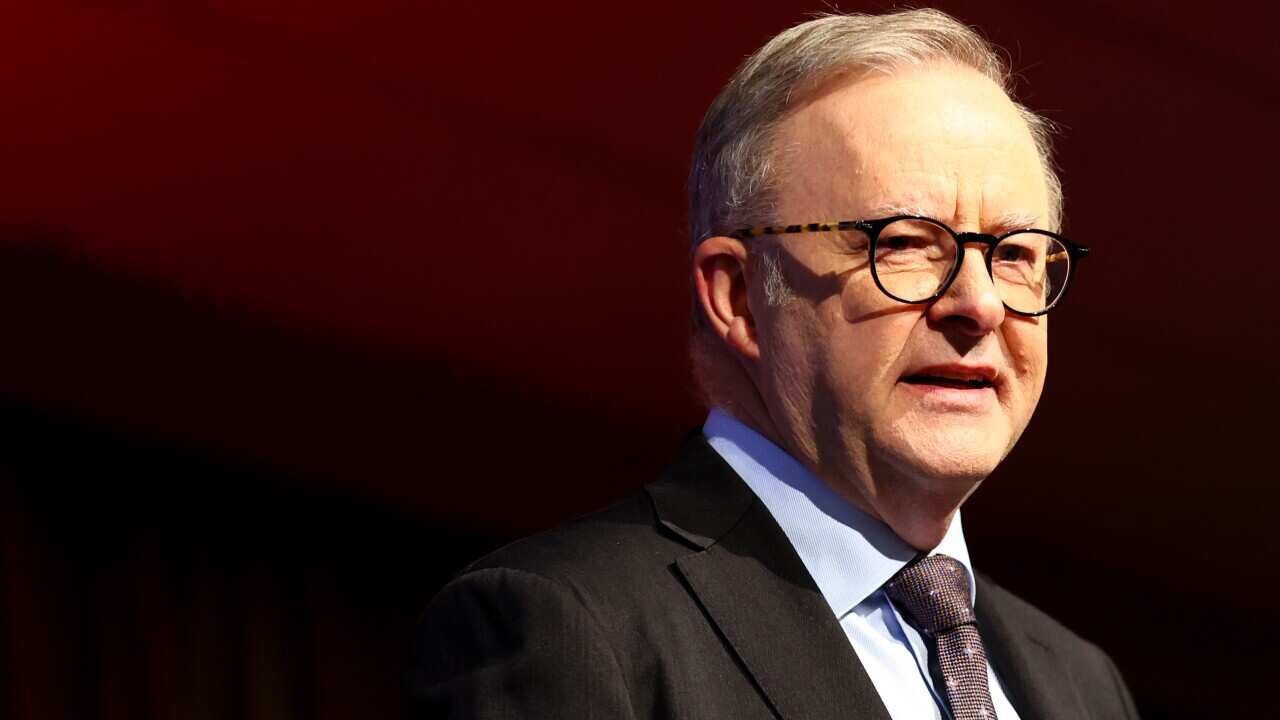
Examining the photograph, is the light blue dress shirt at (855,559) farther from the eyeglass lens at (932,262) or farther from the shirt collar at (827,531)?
the eyeglass lens at (932,262)

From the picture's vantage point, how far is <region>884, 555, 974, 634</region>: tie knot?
5.30 feet

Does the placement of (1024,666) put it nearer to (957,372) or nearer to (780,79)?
(957,372)

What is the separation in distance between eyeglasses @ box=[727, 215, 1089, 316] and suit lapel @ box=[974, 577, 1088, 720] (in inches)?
13.7

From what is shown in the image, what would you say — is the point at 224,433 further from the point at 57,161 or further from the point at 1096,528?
the point at 1096,528

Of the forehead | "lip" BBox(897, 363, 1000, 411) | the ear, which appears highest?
the forehead

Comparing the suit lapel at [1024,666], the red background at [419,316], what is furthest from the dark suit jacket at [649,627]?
the red background at [419,316]

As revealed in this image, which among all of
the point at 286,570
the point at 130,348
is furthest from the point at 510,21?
the point at 286,570

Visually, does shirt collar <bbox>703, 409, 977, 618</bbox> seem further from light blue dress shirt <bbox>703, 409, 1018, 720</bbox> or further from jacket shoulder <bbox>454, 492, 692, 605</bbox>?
jacket shoulder <bbox>454, 492, 692, 605</bbox>

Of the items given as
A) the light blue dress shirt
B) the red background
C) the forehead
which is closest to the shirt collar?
the light blue dress shirt

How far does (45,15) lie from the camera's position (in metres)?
2.40

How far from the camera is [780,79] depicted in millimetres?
1713

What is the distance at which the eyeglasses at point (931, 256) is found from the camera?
158cm

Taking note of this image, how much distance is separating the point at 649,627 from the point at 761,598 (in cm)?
12

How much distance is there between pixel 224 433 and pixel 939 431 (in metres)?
2.01
